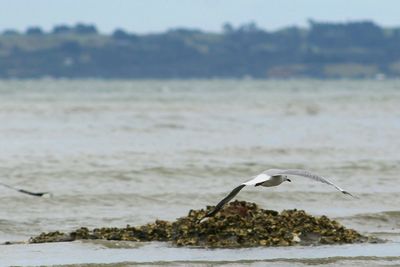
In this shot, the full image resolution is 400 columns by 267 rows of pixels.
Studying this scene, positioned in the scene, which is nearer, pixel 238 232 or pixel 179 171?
pixel 238 232

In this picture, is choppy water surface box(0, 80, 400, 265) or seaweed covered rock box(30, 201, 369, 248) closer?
seaweed covered rock box(30, 201, 369, 248)

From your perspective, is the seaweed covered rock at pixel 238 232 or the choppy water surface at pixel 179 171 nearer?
the seaweed covered rock at pixel 238 232

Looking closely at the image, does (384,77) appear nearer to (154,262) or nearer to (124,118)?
(124,118)

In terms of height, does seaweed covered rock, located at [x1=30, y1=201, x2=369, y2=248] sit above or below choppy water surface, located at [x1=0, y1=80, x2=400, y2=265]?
above

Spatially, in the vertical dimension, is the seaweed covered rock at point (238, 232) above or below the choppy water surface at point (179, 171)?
above

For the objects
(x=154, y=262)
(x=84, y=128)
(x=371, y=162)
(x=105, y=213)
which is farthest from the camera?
(x=84, y=128)

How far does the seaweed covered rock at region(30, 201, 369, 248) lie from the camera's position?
14.4 m

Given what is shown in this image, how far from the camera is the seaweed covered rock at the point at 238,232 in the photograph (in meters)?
14.4

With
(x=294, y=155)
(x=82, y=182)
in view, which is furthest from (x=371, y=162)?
(x=82, y=182)

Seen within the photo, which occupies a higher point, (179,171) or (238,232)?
(238,232)

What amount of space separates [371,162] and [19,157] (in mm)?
7709

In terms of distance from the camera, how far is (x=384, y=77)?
194625 mm

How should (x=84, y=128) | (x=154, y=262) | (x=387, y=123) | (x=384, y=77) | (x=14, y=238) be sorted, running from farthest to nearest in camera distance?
(x=384, y=77) → (x=387, y=123) → (x=84, y=128) → (x=14, y=238) → (x=154, y=262)

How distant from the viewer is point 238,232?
14438 millimetres
